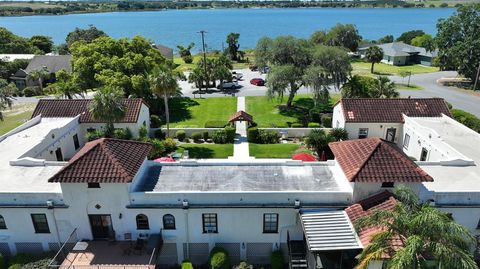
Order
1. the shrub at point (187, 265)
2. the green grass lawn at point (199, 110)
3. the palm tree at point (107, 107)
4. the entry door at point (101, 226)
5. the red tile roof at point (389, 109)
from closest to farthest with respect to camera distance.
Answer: the shrub at point (187, 265)
the entry door at point (101, 226)
the palm tree at point (107, 107)
the red tile roof at point (389, 109)
the green grass lawn at point (199, 110)

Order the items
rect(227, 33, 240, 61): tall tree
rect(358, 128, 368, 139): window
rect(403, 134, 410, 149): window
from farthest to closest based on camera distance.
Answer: rect(227, 33, 240, 61): tall tree < rect(358, 128, 368, 139): window < rect(403, 134, 410, 149): window

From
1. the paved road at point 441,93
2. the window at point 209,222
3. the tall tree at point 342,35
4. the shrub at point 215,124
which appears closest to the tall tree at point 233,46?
the tall tree at point 342,35

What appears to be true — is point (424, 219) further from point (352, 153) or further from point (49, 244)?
point (49, 244)

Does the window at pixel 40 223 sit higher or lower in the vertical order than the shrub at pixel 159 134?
higher

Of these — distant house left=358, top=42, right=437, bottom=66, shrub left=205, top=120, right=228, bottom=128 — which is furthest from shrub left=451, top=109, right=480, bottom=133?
distant house left=358, top=42, right=437, bottom=66

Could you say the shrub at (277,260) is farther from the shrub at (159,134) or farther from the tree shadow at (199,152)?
the shrub at (159,134)

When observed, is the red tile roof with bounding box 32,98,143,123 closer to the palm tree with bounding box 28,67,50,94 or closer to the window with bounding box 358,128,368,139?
the window with bounding box 358,128,368,139
